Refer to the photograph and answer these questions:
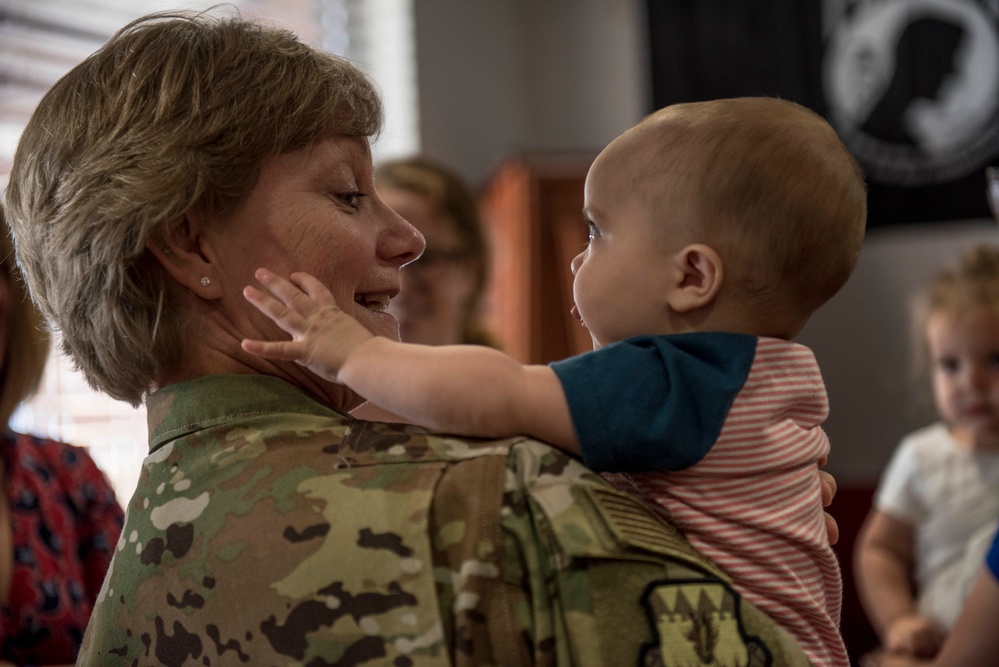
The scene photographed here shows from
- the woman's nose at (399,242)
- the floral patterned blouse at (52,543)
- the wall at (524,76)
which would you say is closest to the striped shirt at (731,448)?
the woman's nose at (399,242)

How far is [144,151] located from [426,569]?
60 cm

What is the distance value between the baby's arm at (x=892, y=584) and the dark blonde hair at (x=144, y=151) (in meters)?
2.38

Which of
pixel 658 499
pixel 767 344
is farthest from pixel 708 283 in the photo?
pixel 658 499

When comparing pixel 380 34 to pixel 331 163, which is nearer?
pixel 331 163

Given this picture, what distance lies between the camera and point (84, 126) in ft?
4.24

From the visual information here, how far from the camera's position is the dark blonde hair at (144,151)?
1.25m

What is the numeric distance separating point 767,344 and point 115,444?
105 inches

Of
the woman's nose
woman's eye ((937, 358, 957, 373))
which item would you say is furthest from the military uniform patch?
woman's eye ((937, 358, 957, 373))

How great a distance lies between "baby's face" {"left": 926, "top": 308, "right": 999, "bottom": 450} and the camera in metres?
3.03

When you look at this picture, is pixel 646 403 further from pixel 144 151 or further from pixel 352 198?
pixel 144 151

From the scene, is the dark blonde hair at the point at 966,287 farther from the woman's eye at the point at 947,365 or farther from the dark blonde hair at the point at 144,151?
the dark blonde hair at the point at 144,151

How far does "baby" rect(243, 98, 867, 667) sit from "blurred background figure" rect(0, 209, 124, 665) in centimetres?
127

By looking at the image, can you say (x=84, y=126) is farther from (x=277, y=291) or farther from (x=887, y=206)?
(x=887, y=206)

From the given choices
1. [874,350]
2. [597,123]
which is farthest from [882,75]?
[597,123]
